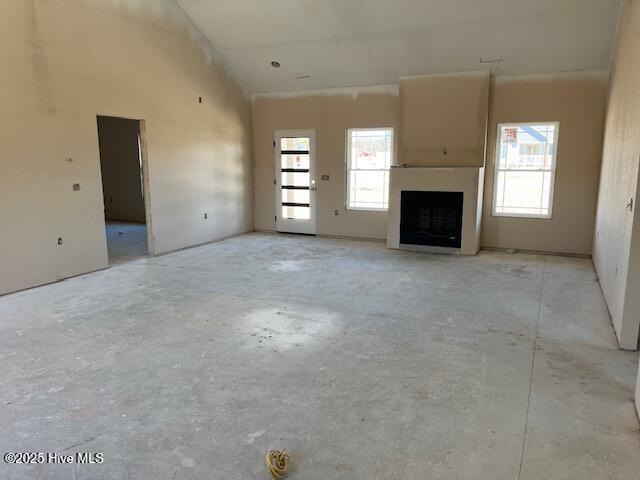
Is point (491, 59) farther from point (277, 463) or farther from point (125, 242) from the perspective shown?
point (125, 242)

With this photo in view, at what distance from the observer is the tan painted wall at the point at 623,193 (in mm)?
3445

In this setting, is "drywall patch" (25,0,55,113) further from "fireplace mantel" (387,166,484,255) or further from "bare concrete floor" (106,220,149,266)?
"fireplace mantel" (387,166,484,255)

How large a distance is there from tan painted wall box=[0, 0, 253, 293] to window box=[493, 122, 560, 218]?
4934 millimetres

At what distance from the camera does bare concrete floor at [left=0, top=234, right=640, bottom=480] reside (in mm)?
2236

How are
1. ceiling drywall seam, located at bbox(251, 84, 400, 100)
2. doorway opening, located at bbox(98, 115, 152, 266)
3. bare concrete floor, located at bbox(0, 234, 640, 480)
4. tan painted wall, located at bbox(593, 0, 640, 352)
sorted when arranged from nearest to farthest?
1. bare concrete floor, located at bbox(0, 234, 640, 480)
2. tan painted wall, located at bbox(593, 0, 640, 352)
3. ceiling drywall seam, located at bbox(251, 84, 400, 100)
4. doorway opening, located at bbox(98, 115, 152, 266)

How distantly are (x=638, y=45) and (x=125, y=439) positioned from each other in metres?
4.94

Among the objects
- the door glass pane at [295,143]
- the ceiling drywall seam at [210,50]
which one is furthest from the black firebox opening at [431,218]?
the ceiling drywall seam at [210,50]

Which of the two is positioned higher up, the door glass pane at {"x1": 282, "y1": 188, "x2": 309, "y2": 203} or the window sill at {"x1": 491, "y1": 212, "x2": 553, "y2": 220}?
the door glass pane at {"x1": 282, "y1": 188, "x2": 309, "y2": 203}

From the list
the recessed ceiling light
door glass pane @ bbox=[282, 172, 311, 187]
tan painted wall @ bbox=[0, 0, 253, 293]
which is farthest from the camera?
door glass pane @ bbox=[282, 172, 311, 187]

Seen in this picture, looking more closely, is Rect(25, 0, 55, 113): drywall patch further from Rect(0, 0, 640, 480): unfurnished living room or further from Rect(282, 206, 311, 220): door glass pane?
Rect(282, 206, 311, 220): door glass pane

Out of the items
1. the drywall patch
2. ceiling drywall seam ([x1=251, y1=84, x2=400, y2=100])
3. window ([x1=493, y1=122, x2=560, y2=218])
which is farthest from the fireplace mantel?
the drywall patch

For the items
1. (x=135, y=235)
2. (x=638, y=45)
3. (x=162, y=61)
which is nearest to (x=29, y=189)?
(x=162, y=61)

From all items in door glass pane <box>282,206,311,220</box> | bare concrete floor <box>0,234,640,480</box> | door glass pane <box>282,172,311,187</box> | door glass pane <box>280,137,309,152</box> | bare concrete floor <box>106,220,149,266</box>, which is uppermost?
door glass pane <box>280,137,309,152</box>

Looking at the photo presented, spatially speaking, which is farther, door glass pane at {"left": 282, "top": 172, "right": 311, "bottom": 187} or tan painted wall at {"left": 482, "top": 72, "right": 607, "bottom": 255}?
door glass pane at {"left": 282, "top": 172, "right": 311, "bottom": 187}
